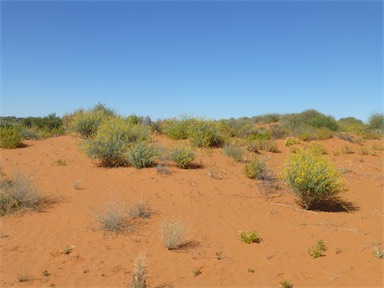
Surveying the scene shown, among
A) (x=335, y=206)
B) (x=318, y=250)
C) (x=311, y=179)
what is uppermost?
(x=311, y=179)

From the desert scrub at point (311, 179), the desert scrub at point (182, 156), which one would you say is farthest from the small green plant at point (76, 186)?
the desert scrub at point (311, 179)

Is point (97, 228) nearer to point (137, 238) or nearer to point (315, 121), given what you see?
point (137, 238)

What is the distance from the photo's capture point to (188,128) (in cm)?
1556

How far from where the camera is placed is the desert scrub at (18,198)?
23.1 feet

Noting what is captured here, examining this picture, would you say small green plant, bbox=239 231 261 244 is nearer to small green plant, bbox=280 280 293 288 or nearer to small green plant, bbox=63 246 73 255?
small green plant, bbox=280 280 293 288

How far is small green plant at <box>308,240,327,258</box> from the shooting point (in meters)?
5.71

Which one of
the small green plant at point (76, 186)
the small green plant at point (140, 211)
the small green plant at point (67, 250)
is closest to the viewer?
the small green plant at point (67, 250)

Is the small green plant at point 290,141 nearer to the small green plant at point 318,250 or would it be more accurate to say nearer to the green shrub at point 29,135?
the small green plant at point 318,250

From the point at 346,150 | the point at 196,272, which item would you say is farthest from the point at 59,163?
the point at 346,150

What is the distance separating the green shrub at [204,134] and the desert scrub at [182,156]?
10.5ft

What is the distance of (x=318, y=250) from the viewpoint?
584 centimetres

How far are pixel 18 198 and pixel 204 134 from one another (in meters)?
8.54

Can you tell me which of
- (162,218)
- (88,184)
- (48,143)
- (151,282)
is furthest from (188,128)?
(151,282)

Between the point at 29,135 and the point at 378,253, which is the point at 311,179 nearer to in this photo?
the point at 378,253
